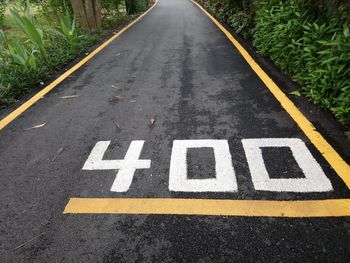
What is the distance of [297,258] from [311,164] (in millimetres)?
1058

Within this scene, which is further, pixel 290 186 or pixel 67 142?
pixel 67 142

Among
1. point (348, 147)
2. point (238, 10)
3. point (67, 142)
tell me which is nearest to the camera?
point (348, 147)

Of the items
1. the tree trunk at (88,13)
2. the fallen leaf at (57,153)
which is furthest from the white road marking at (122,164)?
the tree trunk at (88,13)

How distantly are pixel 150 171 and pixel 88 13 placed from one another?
8.05 m

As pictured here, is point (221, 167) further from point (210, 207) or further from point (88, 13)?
point (88, 13)

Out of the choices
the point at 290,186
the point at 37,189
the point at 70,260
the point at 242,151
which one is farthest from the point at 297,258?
the point at 37,189

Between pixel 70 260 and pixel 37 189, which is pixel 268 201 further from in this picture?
→ pixel 37 189

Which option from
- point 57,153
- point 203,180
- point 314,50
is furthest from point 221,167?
point 314,50

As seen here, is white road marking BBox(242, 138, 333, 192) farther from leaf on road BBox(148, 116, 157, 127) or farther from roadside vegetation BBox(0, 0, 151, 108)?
roadside vegetation BBox(0, 0, 151, 108)

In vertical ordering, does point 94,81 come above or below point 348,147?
below

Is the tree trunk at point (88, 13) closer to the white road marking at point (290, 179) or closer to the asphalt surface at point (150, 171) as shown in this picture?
the asphalt surface at point (150, 171)

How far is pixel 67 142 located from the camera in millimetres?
3432

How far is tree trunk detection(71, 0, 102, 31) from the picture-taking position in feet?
30.0

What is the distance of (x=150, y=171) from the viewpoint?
2.79 m
